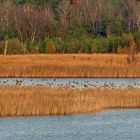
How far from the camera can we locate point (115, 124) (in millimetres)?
24094

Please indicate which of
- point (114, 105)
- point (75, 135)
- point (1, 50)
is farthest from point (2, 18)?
point (75, 135)

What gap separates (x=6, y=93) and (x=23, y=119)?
1355 mm

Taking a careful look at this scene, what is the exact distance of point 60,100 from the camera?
82.7ft

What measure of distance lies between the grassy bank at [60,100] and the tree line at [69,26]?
30118mm

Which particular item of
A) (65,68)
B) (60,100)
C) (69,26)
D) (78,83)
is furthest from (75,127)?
(69,26)

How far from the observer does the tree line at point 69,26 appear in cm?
6047

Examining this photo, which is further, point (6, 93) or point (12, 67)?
point (12, 67)

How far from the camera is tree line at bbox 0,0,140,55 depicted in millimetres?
60469

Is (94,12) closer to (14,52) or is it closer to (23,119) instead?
(14,52)

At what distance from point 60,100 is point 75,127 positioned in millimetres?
2033

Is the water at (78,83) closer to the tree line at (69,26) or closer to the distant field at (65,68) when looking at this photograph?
the distant field at (65,68)

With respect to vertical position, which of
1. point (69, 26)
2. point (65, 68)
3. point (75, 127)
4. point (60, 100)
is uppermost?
point (69, 26)

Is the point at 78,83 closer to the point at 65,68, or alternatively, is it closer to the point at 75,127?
the point at 65,68

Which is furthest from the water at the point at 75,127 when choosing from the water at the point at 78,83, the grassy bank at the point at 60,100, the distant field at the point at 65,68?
the distant field at the point at 65,68
